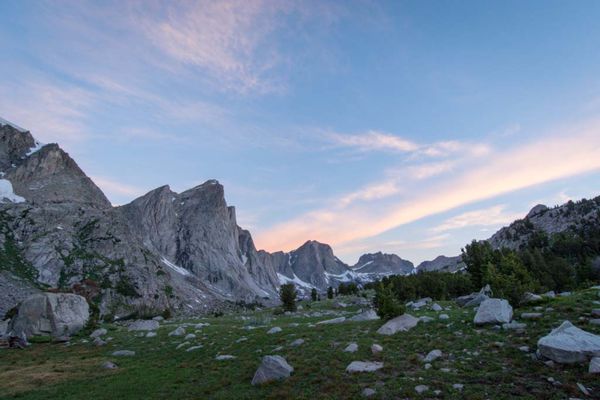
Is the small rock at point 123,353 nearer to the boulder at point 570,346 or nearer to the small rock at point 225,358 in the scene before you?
the small rock at point 225,358

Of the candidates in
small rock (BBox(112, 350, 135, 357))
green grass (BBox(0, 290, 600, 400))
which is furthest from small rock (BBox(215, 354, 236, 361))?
small rock (BBox(112, 350, 135, 357))

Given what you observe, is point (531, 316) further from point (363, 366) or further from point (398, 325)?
point (363, 366)

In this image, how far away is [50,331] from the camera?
46188 millimetres

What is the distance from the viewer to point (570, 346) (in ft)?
47.5

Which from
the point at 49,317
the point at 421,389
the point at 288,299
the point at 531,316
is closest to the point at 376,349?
the point at 421,389

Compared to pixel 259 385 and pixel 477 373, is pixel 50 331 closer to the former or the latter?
pixel 259 385

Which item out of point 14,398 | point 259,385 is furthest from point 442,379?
point 14,398

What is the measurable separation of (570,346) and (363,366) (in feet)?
28.8

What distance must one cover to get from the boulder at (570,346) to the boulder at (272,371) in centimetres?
1175

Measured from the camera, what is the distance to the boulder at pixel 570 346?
14117mm

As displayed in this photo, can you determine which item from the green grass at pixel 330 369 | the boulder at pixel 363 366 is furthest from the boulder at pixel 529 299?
the boulder at pixel 363 366

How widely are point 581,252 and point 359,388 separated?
14579 cm

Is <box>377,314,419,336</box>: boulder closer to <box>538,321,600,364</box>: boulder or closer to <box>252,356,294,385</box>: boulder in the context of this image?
<box>252,356,294,385</box>: boulder

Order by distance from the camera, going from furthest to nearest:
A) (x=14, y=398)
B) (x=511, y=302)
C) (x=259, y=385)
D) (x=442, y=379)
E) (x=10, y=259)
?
A: 1. (x=10, y=259)
2. (x=511, y=302)
3. (x=14, y=398)
4. (x=259, y=385)
5. (x=442, y=379)
